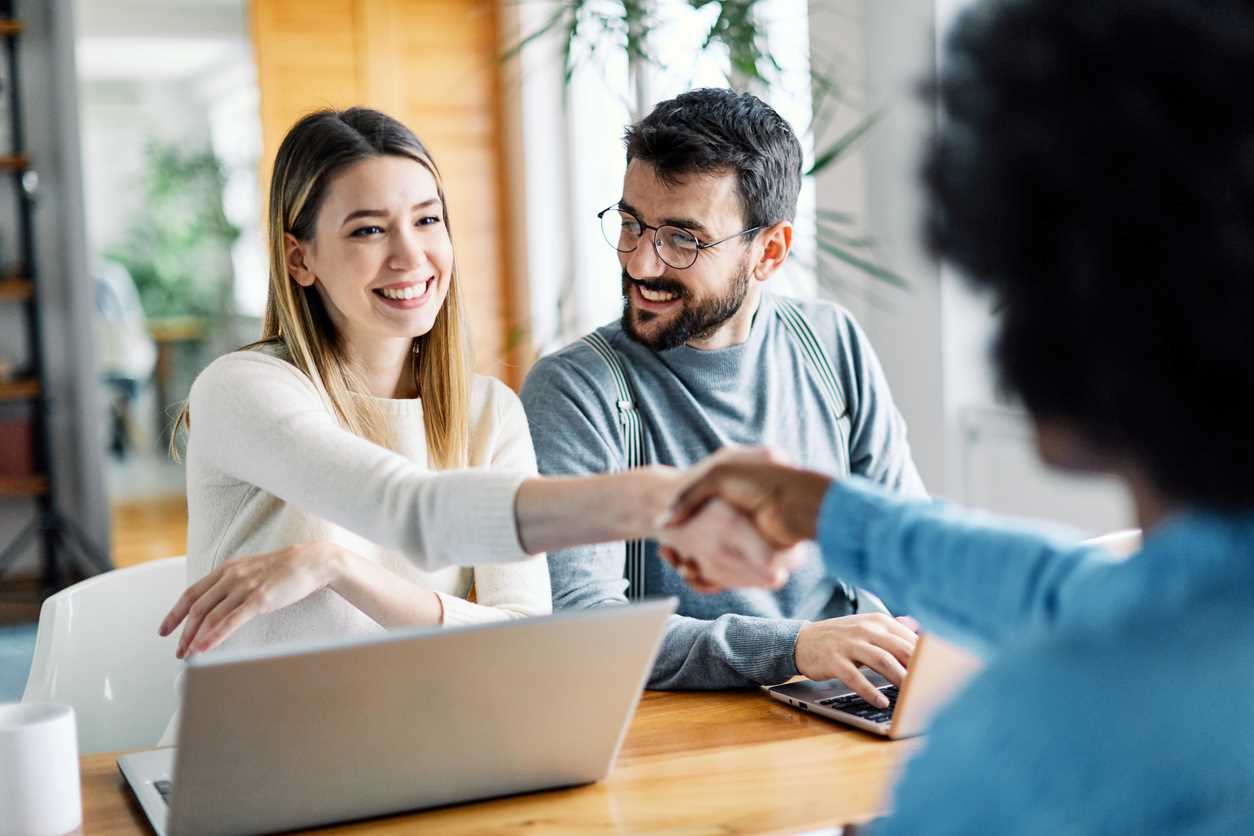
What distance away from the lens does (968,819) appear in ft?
2.22

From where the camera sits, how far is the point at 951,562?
0.95 meters

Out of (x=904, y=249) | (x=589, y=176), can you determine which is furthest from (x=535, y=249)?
(x=904, y=249)

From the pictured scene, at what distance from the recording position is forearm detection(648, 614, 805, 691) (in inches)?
62.1

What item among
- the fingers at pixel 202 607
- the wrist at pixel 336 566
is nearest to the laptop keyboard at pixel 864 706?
the wrist at pixel 336 566

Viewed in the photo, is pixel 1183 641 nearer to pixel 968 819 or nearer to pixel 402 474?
pixel 968 819

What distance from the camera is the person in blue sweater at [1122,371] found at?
25.3 inches

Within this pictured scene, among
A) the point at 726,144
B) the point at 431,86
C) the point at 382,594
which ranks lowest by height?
the point at 382,594

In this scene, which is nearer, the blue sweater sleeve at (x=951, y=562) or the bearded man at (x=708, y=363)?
the blue sweater sleeve at (x=951, y=562)

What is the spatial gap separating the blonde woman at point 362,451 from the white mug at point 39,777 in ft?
0.64

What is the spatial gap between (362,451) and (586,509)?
275 mm

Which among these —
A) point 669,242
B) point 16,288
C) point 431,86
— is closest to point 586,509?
point 669,242

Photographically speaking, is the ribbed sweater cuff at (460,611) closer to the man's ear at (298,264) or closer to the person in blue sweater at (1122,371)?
the man's ear at (298,264)

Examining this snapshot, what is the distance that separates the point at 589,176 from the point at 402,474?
13.6 feet

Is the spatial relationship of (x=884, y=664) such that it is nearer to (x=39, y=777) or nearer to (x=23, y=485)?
(x=39, y=777)
